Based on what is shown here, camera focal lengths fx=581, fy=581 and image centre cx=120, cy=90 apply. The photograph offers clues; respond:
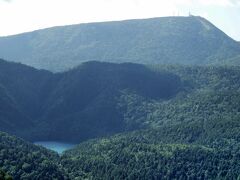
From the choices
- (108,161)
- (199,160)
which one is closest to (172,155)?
(199,160)

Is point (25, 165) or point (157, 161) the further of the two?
point (157, 161)

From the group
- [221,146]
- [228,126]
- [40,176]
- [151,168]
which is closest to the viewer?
[40,176]

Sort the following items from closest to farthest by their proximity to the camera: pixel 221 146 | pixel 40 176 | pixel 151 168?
1. pixel 40 176
2. pixel 151 168
3. pixel 221 146

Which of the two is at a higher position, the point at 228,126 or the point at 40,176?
the point at 228,126

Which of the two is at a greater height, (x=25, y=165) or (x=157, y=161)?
(x=25, y=165)

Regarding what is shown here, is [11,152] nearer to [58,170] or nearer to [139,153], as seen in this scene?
[58,170]

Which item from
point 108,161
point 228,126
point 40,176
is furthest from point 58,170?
point 228,126

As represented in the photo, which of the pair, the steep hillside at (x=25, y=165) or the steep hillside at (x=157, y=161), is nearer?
the steep hillside at (x=25, y=165)

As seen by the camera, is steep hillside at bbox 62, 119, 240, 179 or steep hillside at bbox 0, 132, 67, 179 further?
steep hillside at bbox 62, 119, 240, 179

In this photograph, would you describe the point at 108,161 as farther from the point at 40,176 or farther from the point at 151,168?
the point at 40,176

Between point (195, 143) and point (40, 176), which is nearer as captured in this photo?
point (40, 176)
